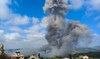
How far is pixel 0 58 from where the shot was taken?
138 meters

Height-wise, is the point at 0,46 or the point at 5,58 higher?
the point at 0,46

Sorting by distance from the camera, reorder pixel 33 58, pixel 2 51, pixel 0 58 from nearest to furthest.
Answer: pixel 0 58
pixel 2 51
pixel 33 58

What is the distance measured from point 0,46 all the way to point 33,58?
2919 cm

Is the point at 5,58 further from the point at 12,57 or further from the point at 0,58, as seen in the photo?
the point at 12,57

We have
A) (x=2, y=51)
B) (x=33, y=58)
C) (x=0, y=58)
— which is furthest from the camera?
(x=33, y=58)

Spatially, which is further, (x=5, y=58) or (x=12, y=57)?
(x=12, y=57)

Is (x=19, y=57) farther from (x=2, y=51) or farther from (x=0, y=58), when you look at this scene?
(x=0, y=58)

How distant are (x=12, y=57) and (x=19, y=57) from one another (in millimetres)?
4348

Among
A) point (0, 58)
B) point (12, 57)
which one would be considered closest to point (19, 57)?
point (12, 57)

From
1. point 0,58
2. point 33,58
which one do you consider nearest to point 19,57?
point 33,58

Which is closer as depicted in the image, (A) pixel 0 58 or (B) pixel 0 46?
(A) pixel 0 58

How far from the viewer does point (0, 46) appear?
163 metres

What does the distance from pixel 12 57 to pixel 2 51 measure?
30.8 ft

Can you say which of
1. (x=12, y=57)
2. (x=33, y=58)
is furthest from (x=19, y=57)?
(x=33, y=58)
